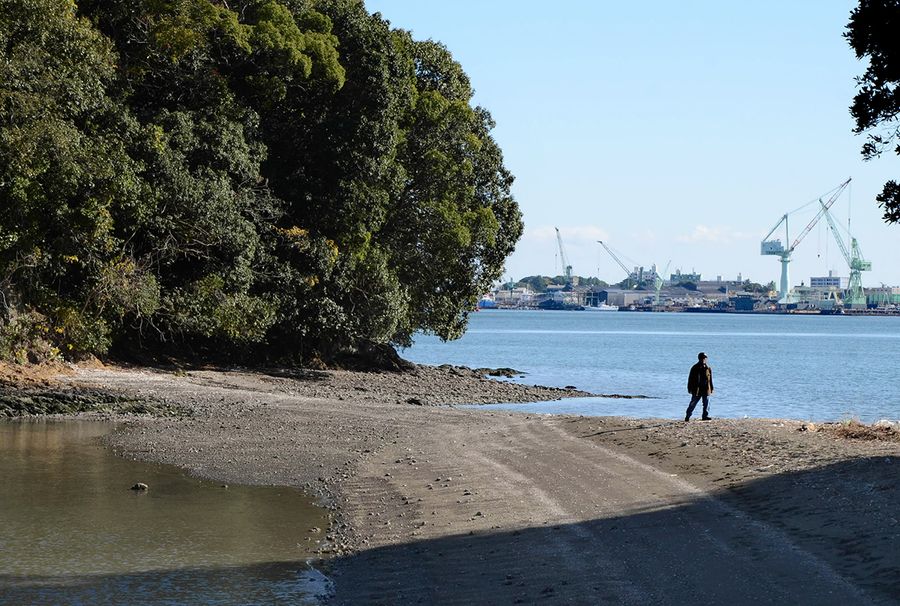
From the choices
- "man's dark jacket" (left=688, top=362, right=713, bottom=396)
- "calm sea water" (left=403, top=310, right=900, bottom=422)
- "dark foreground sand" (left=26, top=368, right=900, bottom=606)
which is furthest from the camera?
"calm sea water" (left=403, top=310, right=900, bottom=422)

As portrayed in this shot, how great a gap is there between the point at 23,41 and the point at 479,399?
21.3 meters

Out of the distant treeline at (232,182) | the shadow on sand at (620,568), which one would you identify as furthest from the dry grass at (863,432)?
the distant treeline at (232,182)

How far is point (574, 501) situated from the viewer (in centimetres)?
1683

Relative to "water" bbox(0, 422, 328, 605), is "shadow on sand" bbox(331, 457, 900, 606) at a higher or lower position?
higher

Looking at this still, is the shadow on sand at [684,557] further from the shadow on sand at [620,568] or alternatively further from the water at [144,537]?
the water at [144,537]

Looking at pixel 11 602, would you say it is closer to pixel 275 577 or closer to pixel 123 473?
pixel 275 577

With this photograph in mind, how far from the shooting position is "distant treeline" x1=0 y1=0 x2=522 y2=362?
1241 inches

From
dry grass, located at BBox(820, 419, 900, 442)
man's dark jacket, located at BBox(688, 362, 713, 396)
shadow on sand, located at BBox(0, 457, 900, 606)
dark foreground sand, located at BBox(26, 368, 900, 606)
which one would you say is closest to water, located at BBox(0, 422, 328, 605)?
shadow on sand, located at BBox(0, 457, 900, 606)

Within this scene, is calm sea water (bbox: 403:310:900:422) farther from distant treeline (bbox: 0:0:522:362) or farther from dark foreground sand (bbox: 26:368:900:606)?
dark foreground sand (bbox: 26:368:900:606)

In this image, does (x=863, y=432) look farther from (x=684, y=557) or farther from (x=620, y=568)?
(x=620, y=568)

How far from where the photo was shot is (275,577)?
13.5 meters

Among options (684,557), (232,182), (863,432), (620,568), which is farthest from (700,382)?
(232,182)

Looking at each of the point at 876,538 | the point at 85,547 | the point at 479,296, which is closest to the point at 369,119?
the point at 479,296

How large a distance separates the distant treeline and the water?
1194 cm
